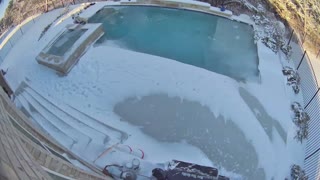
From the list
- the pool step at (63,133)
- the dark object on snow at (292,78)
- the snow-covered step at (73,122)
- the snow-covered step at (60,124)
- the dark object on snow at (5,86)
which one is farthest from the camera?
the dark object on snow at (292,78)

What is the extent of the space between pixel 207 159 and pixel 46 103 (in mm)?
7909

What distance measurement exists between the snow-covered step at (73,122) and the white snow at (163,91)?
0.47 m

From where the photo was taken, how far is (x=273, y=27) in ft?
77.5

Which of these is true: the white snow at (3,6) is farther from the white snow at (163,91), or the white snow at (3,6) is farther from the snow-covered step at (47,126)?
the snow-covered step at (47,126)

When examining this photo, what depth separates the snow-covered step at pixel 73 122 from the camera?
57.1 feet

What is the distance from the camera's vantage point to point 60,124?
18.0m

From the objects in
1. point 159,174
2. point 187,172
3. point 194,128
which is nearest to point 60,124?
point 159,174

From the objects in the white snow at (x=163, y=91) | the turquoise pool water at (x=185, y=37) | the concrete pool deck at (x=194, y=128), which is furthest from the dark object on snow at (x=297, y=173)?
the turquoise pool water at (x=185, y=37)

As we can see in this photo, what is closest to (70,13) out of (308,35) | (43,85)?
(43,85)

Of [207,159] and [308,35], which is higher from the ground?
[308,35]

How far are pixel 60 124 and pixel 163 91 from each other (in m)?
4.88

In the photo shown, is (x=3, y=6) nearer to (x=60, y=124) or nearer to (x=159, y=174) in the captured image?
(x=60, y=124)

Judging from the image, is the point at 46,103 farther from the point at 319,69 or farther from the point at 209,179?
the point at 319,69

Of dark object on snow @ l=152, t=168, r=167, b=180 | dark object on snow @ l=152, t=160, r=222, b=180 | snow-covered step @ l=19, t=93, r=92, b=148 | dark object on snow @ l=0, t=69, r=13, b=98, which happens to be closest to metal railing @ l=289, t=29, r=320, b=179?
dark object on snow @ l=152, t=160, r=222, b=180
